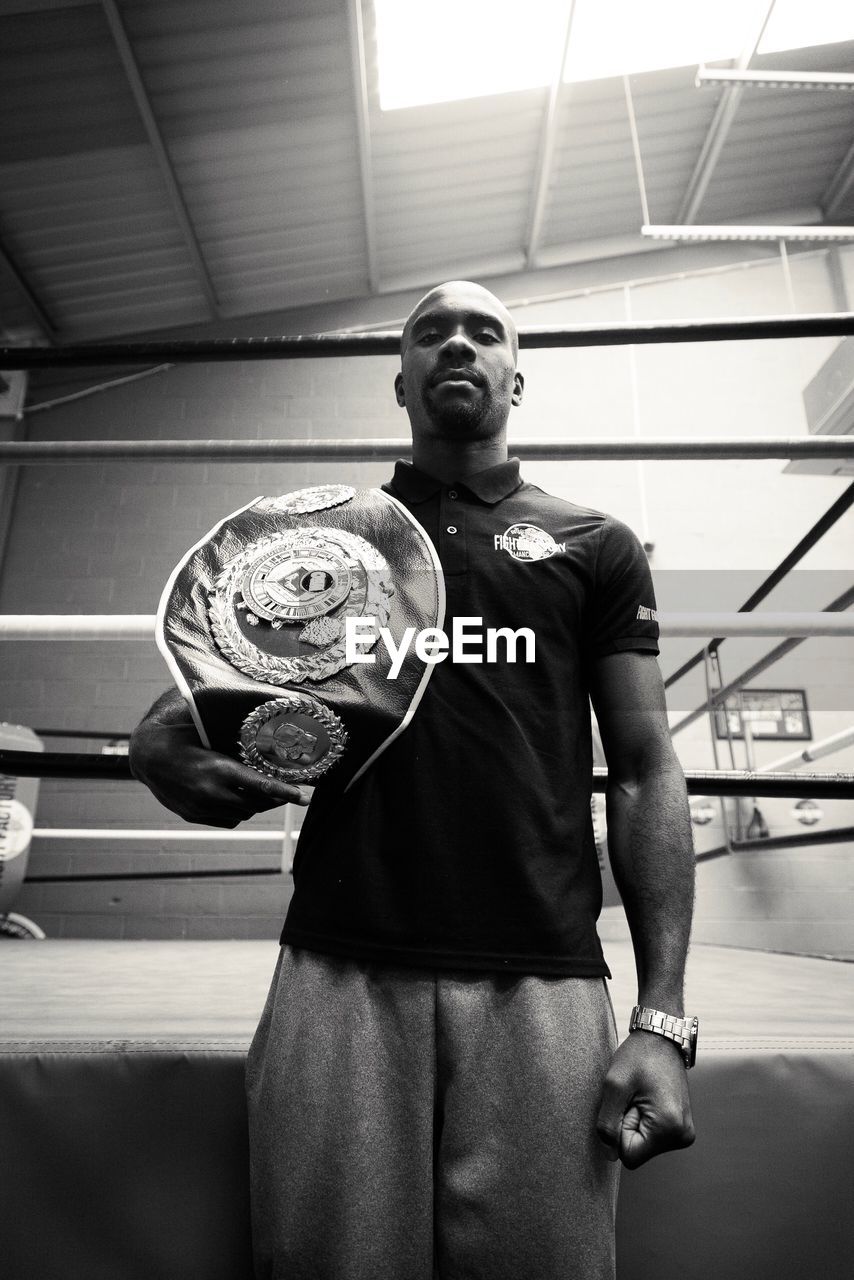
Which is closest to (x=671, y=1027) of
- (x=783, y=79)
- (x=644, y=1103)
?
(x=644, y=1103)

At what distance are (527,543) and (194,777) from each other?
37 cm

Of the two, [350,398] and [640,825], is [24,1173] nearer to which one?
[640,825]

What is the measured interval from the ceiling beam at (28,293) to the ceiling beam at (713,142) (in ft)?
10.9

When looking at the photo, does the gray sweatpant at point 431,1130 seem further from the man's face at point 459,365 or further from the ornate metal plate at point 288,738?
the man's face at point 459,365

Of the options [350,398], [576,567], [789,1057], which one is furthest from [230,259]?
[789,1057]

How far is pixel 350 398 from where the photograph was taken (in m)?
4.39

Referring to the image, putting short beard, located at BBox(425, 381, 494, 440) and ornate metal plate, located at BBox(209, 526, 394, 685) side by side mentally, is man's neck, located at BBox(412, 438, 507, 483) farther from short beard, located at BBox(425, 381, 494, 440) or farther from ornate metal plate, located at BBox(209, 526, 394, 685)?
ornate metal plate, located at BBox(209, 526, 394, 685)

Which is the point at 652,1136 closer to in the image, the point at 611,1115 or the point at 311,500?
the point at 611,1115

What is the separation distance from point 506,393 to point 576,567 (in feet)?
0.81

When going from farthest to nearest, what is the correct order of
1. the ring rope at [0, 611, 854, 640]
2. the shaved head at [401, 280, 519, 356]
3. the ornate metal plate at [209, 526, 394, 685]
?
the ring rope at [0, 611, 854, 640] → the shaved head at [401, 280, 519, 356] → the ornate metal plate at [209, 526, 394, 685]

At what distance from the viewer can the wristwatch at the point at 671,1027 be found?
25.7 inches

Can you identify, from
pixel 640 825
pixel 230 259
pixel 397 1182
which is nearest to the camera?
pixel 397 1182

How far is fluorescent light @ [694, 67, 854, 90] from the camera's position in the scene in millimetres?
2629

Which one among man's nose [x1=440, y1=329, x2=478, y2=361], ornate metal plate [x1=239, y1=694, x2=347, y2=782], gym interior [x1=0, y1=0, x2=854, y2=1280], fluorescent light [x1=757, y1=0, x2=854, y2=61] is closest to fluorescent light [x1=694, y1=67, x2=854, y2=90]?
gym interior [x1=0, y1=0, x2=854, y2=1280]
